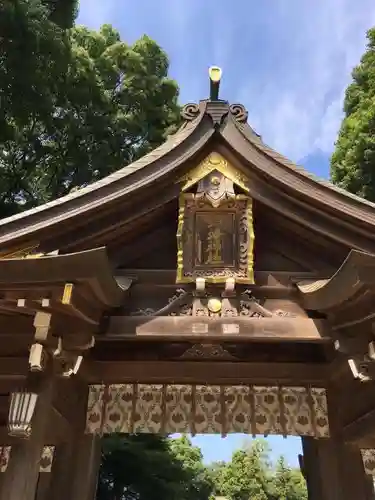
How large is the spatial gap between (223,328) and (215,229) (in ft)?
4.31

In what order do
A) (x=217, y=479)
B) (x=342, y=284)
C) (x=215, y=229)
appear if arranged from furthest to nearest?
(x=217, y=479) → (x=215, y=229) → (x=342, y=284)

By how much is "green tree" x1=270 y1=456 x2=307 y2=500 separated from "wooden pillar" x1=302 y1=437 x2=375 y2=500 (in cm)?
3552

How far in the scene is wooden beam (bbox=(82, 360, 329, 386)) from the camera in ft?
18.5

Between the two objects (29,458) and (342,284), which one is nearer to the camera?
(29,458)

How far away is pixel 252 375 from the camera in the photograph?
5.64m

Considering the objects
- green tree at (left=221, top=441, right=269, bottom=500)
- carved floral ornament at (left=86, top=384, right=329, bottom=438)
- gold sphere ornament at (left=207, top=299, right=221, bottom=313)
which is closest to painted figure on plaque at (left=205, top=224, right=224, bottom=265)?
gold sphere ornament at (left=207, top=299, right=221, bottom=313)

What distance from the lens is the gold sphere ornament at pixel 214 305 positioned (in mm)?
5227

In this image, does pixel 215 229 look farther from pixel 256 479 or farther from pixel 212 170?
pixel 256 479

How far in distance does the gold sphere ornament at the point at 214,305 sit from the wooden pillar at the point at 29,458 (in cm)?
185

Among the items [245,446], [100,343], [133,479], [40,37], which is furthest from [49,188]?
[245,446]

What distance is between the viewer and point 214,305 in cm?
526

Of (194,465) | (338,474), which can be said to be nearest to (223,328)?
(338,474)

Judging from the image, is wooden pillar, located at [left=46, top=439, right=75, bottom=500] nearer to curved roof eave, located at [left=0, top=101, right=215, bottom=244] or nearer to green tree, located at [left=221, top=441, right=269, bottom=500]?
curved roof eave, located at [left=0, top=101, right=215, bottom=244]

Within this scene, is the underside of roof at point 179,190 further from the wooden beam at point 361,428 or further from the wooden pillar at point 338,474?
the wooden pillar at point 338,474
